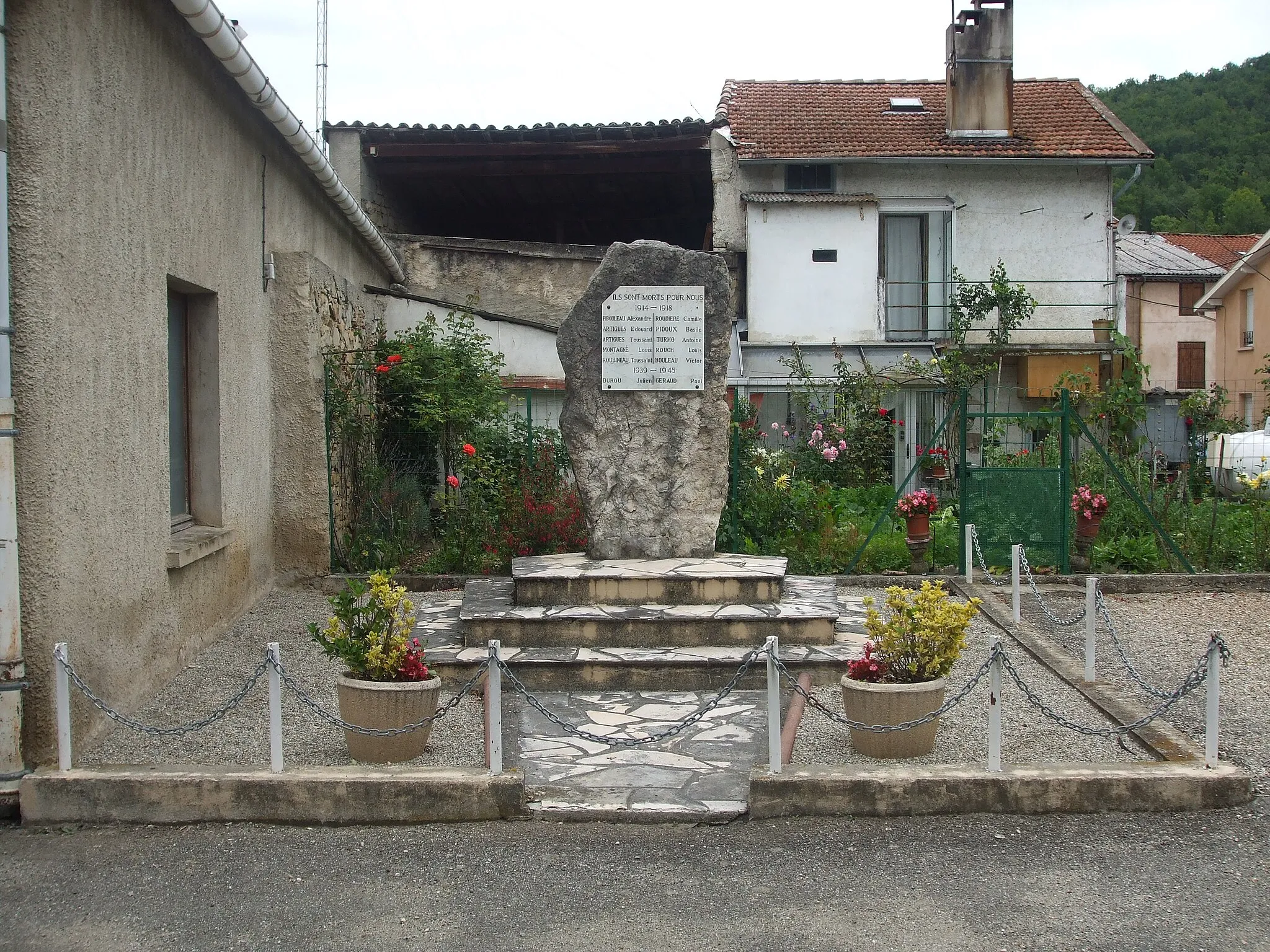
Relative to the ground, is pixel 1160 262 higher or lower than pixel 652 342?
higher

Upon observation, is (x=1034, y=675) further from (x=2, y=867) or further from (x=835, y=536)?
(x=2, y=867)

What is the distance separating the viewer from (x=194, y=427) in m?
8.30

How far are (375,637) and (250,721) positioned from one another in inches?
54.3

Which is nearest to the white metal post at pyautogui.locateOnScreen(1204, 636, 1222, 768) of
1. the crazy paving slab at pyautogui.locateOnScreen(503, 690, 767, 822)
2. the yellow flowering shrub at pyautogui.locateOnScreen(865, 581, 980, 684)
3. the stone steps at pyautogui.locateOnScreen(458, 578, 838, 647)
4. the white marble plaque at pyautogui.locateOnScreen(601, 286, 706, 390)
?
the yellow flowering shrub at pyautogui.locateOnScreen(865, 581, 980, 684)

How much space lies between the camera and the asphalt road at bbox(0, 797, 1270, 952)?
3.81 meters

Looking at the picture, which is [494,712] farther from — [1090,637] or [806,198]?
[806,198]

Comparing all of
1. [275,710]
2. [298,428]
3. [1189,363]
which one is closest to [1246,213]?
[1189,363]

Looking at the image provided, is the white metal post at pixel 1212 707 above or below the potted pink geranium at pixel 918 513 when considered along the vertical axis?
below

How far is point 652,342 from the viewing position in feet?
28.5

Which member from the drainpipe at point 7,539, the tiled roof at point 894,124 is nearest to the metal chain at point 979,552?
the drainpipe at point 7,539

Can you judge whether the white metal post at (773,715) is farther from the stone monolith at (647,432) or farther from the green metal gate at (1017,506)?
the green metal gate at (1017,506)

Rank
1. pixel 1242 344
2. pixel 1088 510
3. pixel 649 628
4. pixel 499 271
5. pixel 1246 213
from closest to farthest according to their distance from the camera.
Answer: pixel 649 628
pixel 1088 510
pixel 499 271
pixel 1242 344
pixel 1246 213

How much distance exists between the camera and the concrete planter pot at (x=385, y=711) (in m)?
5.37

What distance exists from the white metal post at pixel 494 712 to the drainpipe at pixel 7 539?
2.04 metres
